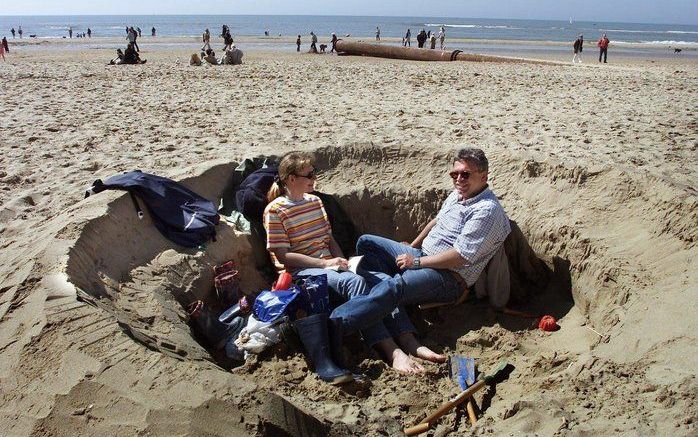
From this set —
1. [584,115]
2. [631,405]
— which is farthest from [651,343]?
[584,115]

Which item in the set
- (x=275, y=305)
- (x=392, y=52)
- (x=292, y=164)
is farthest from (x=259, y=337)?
(x=392, y=52)

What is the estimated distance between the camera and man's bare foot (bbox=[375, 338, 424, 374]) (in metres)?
3.70

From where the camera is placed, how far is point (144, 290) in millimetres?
3891

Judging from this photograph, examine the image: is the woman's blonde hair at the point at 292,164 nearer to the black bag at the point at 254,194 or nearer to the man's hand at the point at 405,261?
the black bag at the point at 254,194

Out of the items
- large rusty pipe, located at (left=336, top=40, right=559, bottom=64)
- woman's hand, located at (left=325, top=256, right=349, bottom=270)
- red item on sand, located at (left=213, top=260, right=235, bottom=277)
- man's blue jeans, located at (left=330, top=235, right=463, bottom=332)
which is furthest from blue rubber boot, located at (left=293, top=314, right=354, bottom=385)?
large rusty pipe, located at (left=336, top=40, right=559, bottom=64)

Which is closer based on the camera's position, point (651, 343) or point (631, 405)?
point (631, 405)

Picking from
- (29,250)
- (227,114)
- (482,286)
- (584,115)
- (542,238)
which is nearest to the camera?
(29,250)

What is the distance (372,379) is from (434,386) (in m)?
0.39

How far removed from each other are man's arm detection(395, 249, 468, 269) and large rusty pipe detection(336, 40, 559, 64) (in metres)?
17.6

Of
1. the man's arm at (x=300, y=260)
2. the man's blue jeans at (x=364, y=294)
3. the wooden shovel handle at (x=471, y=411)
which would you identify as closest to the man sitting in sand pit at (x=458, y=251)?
the man's blue jeans at (x=364, y=294)

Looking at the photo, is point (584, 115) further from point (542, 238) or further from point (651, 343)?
point (651, 343)

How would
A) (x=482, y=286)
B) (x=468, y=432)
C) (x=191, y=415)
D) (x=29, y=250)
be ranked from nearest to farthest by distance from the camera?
(x=191, y=415) < (x=468, y=432) < (x=29, y=250) < (x=482, y=286)

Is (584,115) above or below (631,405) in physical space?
above

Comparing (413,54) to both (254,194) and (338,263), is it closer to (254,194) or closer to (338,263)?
(254,194)
